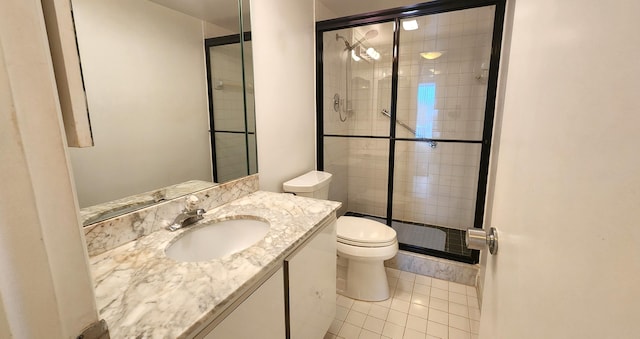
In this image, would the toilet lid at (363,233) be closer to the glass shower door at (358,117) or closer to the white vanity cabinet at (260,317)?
the glass shower door at (358,117)

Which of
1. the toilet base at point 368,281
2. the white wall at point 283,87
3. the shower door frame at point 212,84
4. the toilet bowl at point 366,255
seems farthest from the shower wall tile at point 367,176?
the shower door frame at point 212,84

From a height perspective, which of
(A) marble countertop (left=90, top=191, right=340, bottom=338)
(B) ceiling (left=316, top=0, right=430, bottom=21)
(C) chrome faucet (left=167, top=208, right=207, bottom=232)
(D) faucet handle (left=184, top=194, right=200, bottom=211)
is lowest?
(A) marble countertop (left=90, top=191, right=340, bottom=338)

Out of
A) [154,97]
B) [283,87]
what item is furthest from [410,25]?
[154,97]

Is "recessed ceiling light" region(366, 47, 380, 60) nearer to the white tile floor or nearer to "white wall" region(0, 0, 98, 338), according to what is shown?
the white tile floor

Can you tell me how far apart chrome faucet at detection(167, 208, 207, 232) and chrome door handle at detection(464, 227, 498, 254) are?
1.05 m

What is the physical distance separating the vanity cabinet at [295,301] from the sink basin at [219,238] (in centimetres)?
24

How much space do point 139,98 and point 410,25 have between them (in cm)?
217

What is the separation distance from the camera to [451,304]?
1821mm

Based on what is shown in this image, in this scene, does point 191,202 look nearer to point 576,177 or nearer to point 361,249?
point 361,249

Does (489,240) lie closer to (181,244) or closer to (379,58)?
(181,244)

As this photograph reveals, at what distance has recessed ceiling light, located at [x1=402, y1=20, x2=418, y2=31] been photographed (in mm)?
2180

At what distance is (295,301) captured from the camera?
41.6 inches

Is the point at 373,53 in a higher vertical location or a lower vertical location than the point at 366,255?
higher

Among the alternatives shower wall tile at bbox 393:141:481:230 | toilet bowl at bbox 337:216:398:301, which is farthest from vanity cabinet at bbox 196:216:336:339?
shower wall tile at bbox 393:141:481:230
